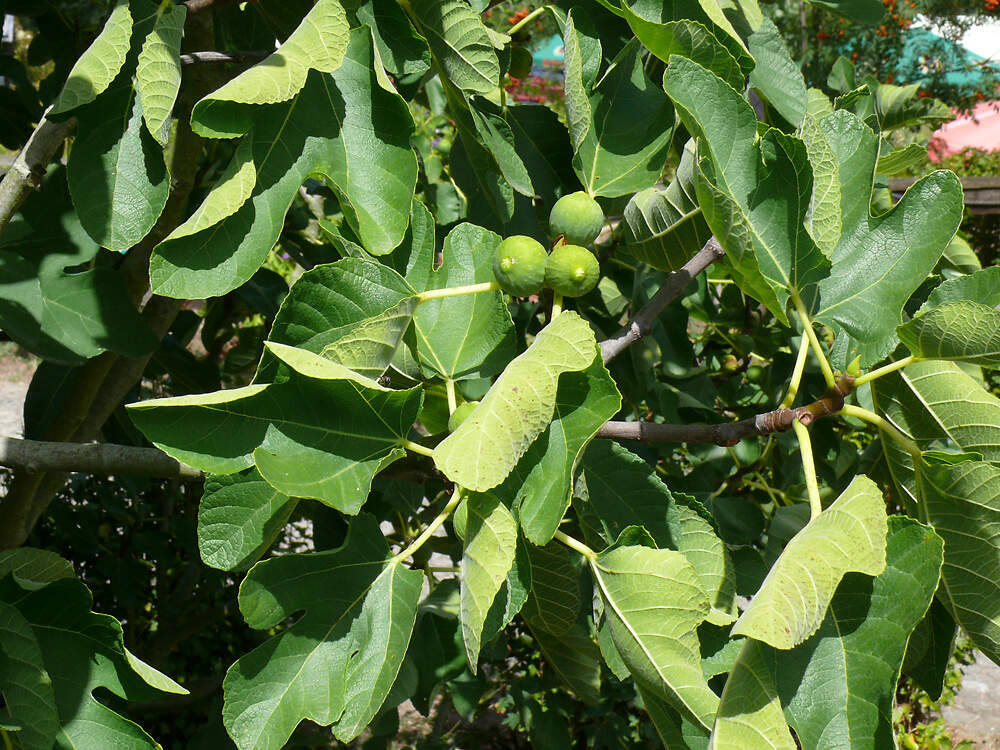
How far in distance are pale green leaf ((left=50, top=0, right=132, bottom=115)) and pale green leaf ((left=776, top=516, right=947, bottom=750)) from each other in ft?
2.74

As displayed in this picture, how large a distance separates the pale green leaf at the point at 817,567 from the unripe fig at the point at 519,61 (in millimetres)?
867

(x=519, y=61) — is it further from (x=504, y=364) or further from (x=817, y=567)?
(x=817, y=567)

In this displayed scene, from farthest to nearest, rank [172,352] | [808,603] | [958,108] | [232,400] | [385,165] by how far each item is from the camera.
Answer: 1. [958,108]
2. [172,352]
3. [385,165]
4. [232,400]
5. [808,603]

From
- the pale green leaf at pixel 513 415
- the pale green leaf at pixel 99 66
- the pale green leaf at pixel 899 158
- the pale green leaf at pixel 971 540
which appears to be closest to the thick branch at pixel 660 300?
the pale green leaf at pixel 513 415

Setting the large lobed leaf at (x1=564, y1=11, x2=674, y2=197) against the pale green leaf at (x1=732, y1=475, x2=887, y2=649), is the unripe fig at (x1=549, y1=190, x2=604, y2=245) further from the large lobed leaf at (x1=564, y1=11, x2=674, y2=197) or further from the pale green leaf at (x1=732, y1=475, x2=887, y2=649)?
the pale green leaf at (x1=732, y1=475, x2=887, y2=649)

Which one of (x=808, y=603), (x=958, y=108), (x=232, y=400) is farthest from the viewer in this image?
(x=958, y=108)

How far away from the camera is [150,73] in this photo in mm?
841

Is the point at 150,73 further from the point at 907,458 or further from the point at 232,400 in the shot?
the point at 907,458

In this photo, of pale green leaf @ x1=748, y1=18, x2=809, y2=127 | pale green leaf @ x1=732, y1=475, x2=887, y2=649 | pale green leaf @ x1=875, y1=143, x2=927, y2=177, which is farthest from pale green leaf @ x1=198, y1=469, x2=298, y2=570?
pale green leaf @ x1=875, y1=143, x2=927, y2=177

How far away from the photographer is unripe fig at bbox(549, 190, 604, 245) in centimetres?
97

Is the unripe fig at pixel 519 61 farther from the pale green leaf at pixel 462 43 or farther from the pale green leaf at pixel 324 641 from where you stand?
the pale green leaf at pixel 324 641

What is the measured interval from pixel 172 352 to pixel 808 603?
1.46m

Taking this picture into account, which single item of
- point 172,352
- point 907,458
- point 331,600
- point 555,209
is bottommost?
point 172,352

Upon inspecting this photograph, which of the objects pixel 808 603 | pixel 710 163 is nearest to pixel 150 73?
pixel 710 163
